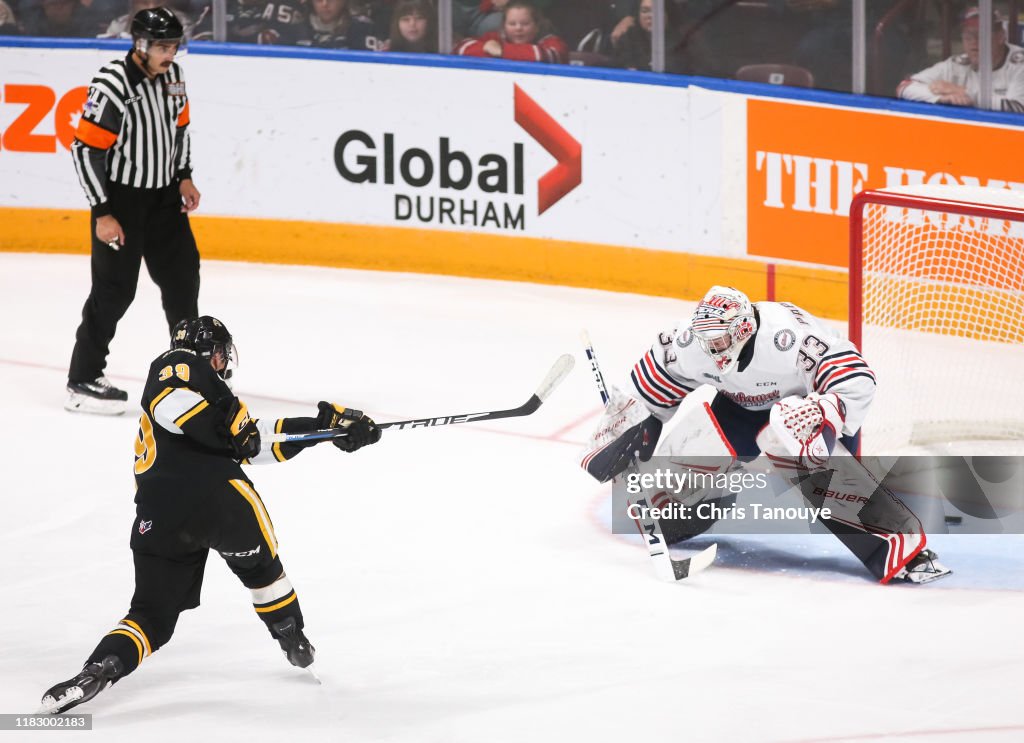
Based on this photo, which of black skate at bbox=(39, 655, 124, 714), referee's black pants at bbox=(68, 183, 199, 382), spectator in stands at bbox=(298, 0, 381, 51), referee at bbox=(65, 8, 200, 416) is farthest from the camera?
spectator in stands at bbox=(298, 0, 381, 51)

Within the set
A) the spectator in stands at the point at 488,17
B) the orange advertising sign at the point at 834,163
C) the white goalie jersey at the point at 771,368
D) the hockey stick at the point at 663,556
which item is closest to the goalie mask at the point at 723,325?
the white goalie jersey at the point at 771,368

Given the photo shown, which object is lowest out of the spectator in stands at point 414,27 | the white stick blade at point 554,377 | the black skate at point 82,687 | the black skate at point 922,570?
the black skate at point 82,687

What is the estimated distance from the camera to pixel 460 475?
5.65 metres

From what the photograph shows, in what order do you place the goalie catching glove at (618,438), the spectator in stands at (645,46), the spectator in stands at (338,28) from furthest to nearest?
1. the spectator in stands at (338,28)
2. the spectator in stands at (645,46)
3. the goalie catching glove at (618,438)

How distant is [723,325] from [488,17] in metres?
3.80

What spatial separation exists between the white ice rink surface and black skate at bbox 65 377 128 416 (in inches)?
2.2

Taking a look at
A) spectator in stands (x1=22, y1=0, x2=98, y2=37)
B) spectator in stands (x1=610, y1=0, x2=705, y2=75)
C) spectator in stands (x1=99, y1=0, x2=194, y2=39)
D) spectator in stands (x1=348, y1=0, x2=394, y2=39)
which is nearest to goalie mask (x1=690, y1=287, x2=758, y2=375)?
spectator in stands (x1=610, y1=0, x2=705, y2=75)

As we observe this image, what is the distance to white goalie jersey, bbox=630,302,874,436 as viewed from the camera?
4.64 m

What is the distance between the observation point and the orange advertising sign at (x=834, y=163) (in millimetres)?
6754

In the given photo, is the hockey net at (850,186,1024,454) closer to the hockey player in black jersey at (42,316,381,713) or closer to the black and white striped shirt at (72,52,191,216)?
the hockey player in black jersey at (42,316,381,713)

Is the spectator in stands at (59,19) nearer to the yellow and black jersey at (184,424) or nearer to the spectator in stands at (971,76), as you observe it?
the spectator in stands at (971,76)

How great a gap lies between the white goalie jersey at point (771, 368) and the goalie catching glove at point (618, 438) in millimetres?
50

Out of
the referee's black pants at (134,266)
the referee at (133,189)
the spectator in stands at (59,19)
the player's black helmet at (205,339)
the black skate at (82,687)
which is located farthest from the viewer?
the spectator in stands at (59,19)

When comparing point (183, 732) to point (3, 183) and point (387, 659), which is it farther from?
point (3, 183)
